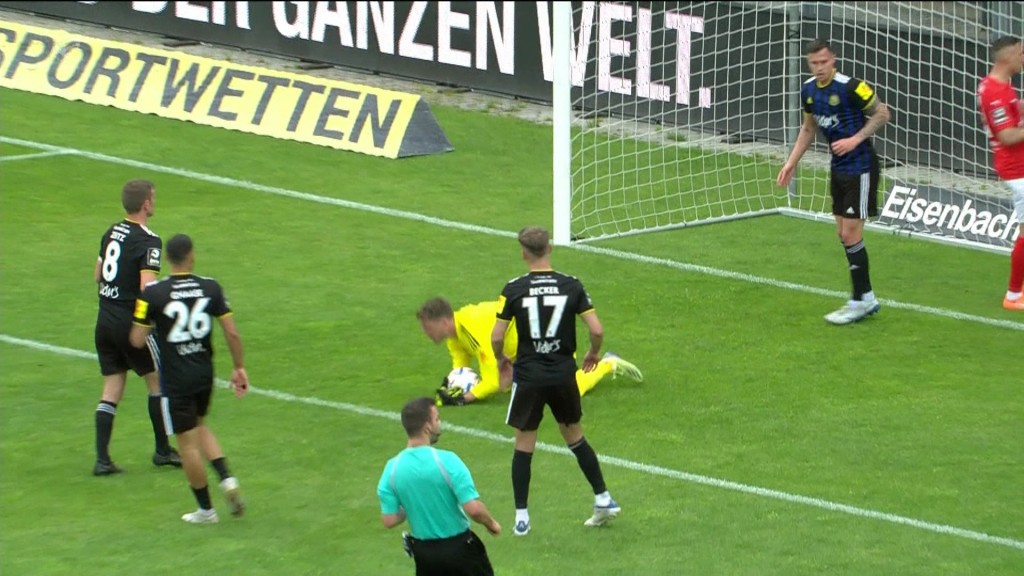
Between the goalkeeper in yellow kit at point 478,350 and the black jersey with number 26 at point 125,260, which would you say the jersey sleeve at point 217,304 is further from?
the goalkeeper in yellow kit at point 478,350

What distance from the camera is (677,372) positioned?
1240cm

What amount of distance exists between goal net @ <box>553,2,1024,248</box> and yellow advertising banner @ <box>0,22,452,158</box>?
7.41 feet

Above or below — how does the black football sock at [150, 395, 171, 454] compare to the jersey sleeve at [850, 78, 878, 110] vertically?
below

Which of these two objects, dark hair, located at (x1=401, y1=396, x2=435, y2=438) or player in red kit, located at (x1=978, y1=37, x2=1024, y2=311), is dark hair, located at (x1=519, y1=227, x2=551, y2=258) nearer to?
dark hair, located at (x1=401, y1=396, x2=435, y2=438)

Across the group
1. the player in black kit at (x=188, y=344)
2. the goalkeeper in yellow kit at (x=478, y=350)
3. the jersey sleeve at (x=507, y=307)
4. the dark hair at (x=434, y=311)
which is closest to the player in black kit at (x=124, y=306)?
the player in black kit at (x=188, y=344)

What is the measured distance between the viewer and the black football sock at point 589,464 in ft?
30.9

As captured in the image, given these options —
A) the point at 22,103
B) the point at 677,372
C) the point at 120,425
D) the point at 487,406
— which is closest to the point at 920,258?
the point at 677,372

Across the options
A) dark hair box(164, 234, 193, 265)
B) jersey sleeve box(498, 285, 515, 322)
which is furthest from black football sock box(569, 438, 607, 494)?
dark hair box(164, 234, 193, 265)

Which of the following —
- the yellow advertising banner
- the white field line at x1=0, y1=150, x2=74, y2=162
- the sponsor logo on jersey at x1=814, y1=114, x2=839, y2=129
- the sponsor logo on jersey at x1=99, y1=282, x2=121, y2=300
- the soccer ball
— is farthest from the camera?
the yellow advertising banner

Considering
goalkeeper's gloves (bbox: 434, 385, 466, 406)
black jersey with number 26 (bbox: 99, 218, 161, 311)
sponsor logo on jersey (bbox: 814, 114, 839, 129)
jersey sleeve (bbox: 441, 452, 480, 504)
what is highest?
sponsor logo on jersey (bbox: 814, 114, 839, 129)

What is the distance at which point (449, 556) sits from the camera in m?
7.39

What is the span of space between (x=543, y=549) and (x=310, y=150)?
1046 centimetres

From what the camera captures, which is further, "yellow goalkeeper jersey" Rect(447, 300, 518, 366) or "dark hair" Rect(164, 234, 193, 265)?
"yellow goalkeeper jersey" Rect(447, 300, 518, 366)

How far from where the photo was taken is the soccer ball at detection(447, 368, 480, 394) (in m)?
11.6
